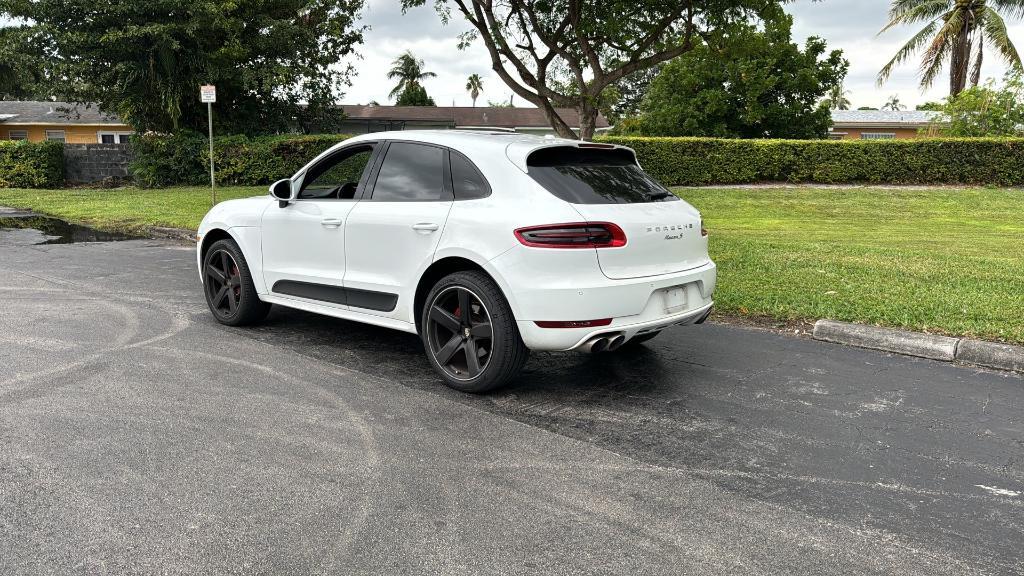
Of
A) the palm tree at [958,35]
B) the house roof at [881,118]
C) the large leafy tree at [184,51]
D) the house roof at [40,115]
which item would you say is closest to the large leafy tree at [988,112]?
the palm tree at [958,35]

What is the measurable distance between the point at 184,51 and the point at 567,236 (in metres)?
22.6

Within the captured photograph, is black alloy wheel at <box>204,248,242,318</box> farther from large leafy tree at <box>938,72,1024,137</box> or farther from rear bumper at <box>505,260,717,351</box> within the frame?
large leafy tree at <box>938,72,1024,137</box>

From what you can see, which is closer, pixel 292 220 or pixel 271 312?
Answer: pixel 292 220

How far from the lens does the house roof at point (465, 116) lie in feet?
171

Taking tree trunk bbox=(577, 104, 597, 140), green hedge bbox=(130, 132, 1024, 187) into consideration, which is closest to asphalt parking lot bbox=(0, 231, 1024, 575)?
tree trunk bbox=(577, 104, 597, 140)

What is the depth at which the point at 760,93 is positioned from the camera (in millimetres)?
30109

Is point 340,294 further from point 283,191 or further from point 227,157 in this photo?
point 227,157

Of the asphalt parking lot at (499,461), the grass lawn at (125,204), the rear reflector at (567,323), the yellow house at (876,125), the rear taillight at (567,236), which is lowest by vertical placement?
the asphalt parking lot at (499,461)

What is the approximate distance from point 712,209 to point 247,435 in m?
16.4

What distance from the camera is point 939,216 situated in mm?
18219

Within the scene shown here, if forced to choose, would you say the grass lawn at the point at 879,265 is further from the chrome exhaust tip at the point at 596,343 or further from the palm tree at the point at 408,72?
the palm tree at the point at 408,72

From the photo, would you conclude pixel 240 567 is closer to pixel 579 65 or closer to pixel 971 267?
pixel 971 267

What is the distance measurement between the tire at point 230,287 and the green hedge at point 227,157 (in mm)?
17462

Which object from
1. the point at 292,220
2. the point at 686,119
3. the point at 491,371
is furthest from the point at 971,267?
the point at 686,119
